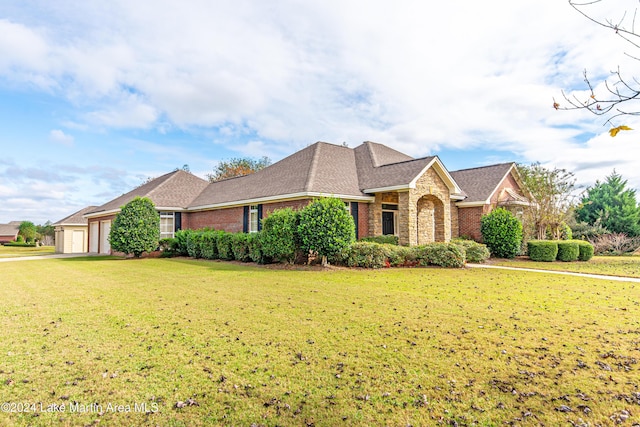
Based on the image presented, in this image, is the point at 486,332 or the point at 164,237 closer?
the point at 486,332

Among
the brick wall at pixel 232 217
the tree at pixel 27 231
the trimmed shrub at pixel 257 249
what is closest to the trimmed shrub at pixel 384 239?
the brick wall at pixel 232 217

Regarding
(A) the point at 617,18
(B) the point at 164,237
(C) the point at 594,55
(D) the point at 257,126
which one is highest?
(D) the point at 257,126

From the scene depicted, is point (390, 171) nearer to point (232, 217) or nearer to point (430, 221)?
point (430, 221)

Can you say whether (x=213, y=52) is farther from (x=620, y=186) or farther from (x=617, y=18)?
(x=620, y=186)

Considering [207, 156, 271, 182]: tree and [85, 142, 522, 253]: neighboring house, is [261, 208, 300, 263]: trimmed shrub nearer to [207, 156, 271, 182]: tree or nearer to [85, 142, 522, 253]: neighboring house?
[85, 142, 522, 253]: neighboring house

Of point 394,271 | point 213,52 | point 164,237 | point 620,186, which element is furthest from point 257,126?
point 620,186

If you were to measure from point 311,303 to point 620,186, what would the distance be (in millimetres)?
32220

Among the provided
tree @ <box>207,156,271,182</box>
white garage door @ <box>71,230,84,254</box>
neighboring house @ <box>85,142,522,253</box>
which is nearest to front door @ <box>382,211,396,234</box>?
neighboring house @ <box>85,142,522,253</box>

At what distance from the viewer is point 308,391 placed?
3682 mm

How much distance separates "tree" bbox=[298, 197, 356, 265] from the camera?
44.2ft

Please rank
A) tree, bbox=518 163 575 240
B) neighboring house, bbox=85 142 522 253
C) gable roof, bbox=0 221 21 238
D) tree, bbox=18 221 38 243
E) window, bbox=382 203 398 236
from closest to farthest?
1. neighboring house, bbox=85 142 522 253
2. window, bbox=382 203 398 236
3. tree, bbox=518 163 575 240
4. tree, bbox=18 221 38 243
5. gable roof, bbox=0 221 21 238

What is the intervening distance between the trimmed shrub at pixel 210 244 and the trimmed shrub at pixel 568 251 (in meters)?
18.2

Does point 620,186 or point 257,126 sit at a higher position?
point 257,126

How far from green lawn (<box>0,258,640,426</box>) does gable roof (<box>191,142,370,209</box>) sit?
9269mm
